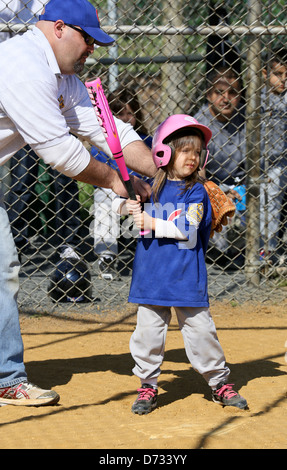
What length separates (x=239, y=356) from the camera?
165 inches

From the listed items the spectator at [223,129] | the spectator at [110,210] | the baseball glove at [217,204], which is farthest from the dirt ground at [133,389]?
the spectator at [223,129]

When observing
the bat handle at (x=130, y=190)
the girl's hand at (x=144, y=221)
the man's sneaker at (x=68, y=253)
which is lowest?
the man's sneaker at (x=68, y=253)

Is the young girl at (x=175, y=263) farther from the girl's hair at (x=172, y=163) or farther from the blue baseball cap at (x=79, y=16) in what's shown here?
the blue baseball cap at (x=79, y=16)

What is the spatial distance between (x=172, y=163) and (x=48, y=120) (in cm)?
63

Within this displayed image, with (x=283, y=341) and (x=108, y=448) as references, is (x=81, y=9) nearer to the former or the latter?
(x=108, y=448)

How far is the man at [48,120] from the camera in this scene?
3.02 metres

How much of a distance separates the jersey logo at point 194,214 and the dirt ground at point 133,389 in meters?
0.90

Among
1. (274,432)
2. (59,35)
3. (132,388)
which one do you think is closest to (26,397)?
(132,388)

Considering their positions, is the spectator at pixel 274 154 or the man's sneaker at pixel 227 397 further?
the spectator at pixel 274 154

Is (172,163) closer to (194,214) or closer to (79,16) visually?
(194,214)

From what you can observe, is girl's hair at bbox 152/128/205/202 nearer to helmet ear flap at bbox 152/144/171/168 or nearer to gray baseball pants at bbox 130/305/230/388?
helmet ear flap at bbox 152/144/171/168

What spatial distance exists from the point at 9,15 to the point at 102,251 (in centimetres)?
210

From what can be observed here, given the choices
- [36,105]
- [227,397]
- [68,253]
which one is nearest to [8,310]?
[36,105]

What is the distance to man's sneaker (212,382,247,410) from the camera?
3.22 metres
